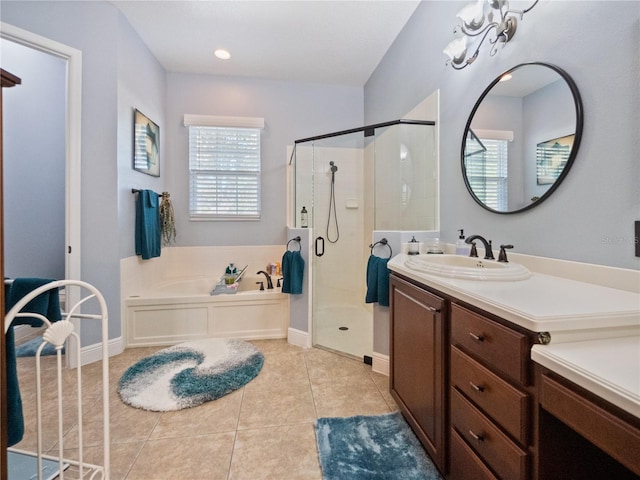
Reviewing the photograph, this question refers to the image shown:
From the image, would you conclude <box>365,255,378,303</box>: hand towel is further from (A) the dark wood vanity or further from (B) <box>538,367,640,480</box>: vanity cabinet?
(B) <box>538,367,640,480</box>: vanity cabinet

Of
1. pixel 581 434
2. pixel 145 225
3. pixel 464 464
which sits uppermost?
pixel 145 225

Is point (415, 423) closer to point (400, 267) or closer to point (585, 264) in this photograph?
point (400, 267)

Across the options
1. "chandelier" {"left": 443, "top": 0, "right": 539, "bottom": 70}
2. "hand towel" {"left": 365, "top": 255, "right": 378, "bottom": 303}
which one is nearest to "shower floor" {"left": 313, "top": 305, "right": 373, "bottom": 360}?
"hand towel" {"left": 365, "top": 255, "right": 378, "bottom": 303}

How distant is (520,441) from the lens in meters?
0.78

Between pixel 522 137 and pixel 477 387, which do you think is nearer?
pixel 477 387

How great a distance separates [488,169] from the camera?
5.34ft

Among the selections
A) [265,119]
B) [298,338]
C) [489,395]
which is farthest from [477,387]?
[265,119]

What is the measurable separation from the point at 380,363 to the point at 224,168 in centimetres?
282

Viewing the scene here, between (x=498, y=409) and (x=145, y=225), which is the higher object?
(x=145, y=225)

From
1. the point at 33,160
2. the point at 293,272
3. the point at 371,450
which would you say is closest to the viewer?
the point at 371,450

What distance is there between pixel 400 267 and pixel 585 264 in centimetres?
→ 74

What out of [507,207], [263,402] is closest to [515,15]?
[507,207]

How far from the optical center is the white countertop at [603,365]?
0.52 m

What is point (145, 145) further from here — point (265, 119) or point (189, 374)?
point (189, 374)
